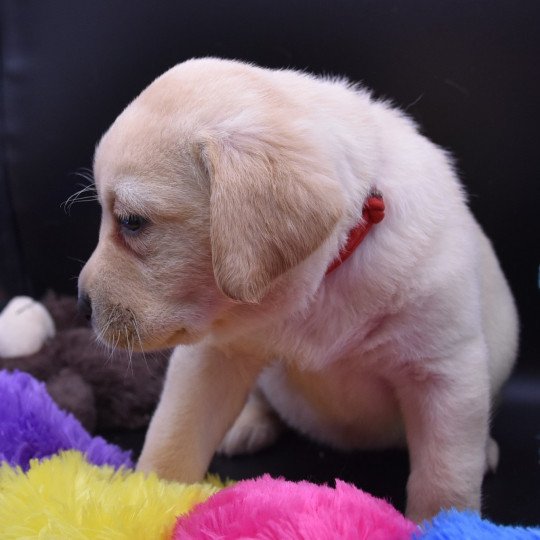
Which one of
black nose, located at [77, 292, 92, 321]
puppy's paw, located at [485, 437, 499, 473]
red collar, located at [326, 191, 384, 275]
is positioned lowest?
puppy's paw, located at [485, 437, 499, 473]

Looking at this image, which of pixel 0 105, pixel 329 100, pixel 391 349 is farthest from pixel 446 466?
pixel 0 105

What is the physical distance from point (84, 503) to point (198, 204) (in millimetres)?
462

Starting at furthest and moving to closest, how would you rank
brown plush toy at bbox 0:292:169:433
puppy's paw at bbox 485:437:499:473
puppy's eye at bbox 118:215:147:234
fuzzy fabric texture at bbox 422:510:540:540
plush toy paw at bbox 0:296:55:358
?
1. plush toy paw at bbox 0:296:55:358
2. brown plush toy at bbox 0:292:169:433
3. puppy's paw at bbox 485:437:499:473
4. puppy's eye at bbox 118:215:147:234
5. fuzzy fabric texture at bbox 422:510:540:540

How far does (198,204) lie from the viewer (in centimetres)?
129

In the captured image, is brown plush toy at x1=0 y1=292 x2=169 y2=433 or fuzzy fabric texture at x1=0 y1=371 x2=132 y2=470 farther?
brown plush toy at x1=0 y1=292 x2=169 y2=433

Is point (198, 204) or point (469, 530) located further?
point (198, 204)

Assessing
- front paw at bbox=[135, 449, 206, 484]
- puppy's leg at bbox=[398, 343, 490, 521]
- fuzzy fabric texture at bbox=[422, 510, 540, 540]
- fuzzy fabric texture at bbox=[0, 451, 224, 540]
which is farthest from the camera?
front paw at bbox=[135, 449, 206, 484]

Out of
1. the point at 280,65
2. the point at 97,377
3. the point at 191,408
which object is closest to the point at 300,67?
the point at 280,65

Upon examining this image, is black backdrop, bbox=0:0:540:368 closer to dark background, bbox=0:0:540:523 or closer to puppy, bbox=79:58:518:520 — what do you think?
dark background, bbox=0:0:540:523

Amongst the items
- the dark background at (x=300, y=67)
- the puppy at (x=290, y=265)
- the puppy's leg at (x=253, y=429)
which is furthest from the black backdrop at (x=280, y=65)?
the puppy's leg at (x=253, y=429)

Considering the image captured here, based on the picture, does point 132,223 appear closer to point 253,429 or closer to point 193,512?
point 193,512

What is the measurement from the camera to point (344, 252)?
1.40 m

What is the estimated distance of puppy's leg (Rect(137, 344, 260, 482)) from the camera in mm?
1624

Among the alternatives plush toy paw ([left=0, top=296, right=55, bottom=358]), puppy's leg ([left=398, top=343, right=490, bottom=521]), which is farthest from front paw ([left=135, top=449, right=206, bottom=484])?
plush toy paw ([left=0, top=296, right=55, bottom=358])
